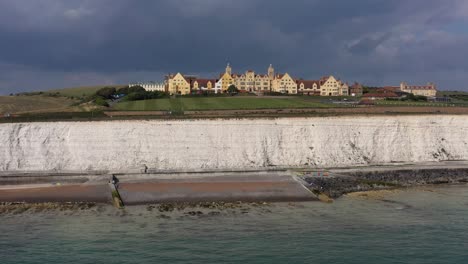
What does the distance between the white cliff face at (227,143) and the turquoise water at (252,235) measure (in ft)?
44.1

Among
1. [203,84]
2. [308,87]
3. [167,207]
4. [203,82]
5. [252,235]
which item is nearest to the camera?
[252,235]

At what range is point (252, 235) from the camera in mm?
28500

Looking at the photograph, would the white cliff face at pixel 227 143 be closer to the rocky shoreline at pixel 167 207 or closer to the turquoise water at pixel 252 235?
the rocky shoreline at pixel 167 207

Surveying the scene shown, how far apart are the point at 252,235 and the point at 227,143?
916 inches

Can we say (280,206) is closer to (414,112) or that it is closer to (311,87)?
(414,112)

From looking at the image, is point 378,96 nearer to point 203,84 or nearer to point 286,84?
point 286,84

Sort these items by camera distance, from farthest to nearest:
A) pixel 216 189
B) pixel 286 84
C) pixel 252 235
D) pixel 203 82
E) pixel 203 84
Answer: pixel 203 82 < pixel 203 84 < pixel 286 84 < pixel 216 189 < pixel 252 235

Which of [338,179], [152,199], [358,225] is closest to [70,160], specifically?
Result: [152,199]

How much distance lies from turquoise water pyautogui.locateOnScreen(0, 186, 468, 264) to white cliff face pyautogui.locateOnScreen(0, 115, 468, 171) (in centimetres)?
1344

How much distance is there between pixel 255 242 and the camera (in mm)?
27203

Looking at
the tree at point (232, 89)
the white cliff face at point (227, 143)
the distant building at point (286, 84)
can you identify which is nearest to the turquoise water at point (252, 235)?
the white cliff face at point (227, 143)

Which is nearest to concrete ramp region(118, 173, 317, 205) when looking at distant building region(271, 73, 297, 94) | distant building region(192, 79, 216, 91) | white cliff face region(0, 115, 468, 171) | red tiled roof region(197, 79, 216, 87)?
white cliff face region(0, 115, 468, 171)

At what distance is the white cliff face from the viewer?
4794cm

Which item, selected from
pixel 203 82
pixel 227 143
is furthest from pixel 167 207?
pixel 203 82
